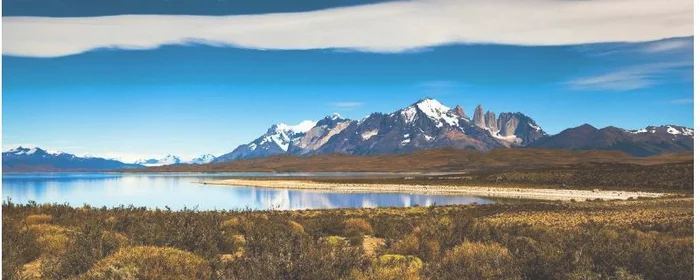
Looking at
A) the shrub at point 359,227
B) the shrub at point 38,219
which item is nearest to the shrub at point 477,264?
the shrub at point 359,227

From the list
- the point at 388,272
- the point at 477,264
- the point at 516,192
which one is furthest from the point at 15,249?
the point at 516,192

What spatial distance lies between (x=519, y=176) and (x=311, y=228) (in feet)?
280

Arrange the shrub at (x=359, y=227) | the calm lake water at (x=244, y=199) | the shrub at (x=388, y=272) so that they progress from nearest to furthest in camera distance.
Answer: the shrub at (x=388, y=272) → the shrub at (x=359, y=227) → the calm lake water at (x=244, y=199)

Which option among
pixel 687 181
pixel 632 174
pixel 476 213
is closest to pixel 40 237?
pixel 476 213

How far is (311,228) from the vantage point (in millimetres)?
19234

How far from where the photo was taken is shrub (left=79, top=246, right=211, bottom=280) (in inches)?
352

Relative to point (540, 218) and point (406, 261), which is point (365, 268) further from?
point (540, 218)

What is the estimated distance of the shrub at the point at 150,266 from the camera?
894 centimetres

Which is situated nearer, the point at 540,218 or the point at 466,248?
the point at 466,248

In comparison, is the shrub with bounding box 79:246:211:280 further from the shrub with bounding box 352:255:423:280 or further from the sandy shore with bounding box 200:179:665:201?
the sandy shore with bounding box 200:179:665:201

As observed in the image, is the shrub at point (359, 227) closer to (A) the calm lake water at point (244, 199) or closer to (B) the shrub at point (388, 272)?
(B) the shrub at point (388, 272)

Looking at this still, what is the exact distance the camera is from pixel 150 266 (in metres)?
9.70

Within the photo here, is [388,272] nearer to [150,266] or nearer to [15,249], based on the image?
[150,266]

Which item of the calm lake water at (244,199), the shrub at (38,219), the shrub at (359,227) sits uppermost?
the shrub at (38,219)
